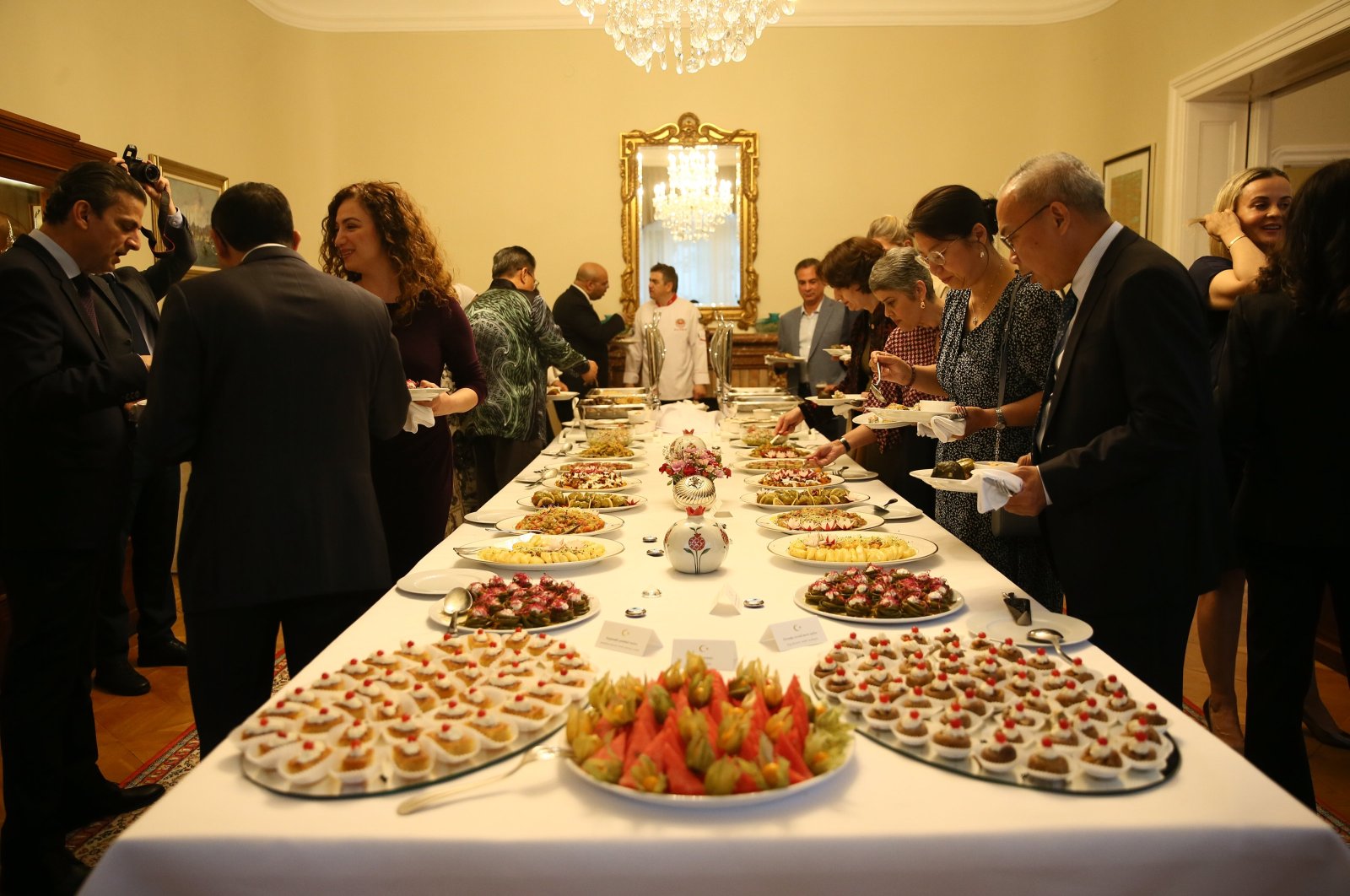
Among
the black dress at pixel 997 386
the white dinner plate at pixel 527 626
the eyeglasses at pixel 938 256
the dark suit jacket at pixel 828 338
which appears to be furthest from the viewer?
the dark suit jacket at pixel 828 338

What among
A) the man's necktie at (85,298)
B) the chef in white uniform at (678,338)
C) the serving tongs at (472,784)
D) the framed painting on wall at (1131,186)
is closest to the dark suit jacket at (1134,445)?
the serving tongs at (472,784)

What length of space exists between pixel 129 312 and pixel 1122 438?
10.0ft

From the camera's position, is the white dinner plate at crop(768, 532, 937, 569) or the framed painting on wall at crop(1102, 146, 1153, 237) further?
the framed painting on wall at crop(1102, 146, 1153, 237)

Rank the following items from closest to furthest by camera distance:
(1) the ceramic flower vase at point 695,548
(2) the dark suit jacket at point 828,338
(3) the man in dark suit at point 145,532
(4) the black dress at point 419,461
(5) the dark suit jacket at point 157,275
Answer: (1) the ceramic flower vase at point 695,548, (4) the black dress at point 419,461, (3) the man in dark suit at point 145,532, (5) the dark suit jacket at point 157,275, (2) the dark suit jacket at point 828,338

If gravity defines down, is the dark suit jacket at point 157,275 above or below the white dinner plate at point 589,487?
above

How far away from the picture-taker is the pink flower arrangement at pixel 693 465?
2.27 metres

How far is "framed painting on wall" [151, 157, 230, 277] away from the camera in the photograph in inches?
228

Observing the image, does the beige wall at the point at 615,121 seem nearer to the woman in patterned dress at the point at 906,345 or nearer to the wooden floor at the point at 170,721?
the woman in patterned dress at the point at 906,345

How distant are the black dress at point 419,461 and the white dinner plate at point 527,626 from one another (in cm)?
90

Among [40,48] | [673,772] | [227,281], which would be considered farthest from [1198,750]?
[40,48]

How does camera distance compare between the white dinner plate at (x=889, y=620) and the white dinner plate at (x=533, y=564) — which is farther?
the white dinner plate at (x=533, y=564)

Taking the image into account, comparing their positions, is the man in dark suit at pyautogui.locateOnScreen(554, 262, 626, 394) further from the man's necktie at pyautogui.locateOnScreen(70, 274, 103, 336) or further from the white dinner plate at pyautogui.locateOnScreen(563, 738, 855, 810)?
the white dinner plate at pyautogui.locateOnScreen(563, 738, 855, 810)

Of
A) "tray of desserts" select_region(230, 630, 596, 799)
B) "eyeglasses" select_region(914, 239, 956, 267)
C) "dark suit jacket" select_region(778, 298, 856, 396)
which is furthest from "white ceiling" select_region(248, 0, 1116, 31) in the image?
"tray of desserts" select_region(230, 630, 596, 799)

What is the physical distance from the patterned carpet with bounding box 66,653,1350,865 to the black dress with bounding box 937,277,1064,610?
440mm
